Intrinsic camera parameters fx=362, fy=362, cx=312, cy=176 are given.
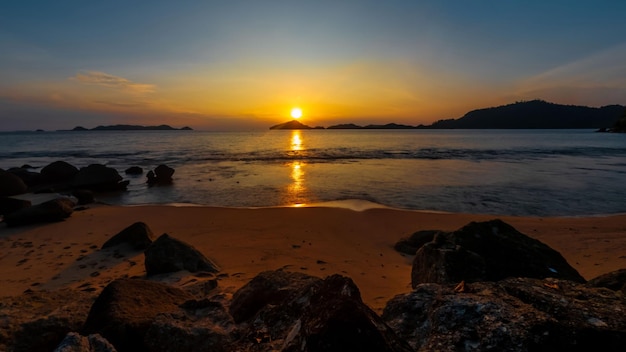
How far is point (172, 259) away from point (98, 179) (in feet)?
52.0

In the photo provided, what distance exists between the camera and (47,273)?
7219mm

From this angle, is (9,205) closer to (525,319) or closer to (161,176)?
(161,176)

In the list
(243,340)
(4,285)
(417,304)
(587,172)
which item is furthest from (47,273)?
(587,172)

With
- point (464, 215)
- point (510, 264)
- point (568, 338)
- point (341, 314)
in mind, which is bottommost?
point (464, 215)

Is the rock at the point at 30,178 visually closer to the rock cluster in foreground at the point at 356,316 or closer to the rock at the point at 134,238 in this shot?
the rock at the point at 134,238

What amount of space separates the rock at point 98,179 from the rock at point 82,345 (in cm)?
1939

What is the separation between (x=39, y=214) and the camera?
11.5 metres

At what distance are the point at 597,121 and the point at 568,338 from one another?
790ft

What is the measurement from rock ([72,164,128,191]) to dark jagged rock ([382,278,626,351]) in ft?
69.1

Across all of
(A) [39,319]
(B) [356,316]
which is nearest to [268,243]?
(A) [39,319]

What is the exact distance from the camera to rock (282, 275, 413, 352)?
6.52 ft

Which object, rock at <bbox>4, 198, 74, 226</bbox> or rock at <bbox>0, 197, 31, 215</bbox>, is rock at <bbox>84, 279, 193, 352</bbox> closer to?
rock at <bbox>4, 198, 74, 226</bbox>

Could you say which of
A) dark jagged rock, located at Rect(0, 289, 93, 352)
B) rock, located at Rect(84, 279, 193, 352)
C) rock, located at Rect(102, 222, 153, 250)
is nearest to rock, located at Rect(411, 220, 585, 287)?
rock, located at Rect(84, 279, 193, 352)

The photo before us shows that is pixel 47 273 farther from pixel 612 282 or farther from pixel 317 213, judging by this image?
pixel 612 282
